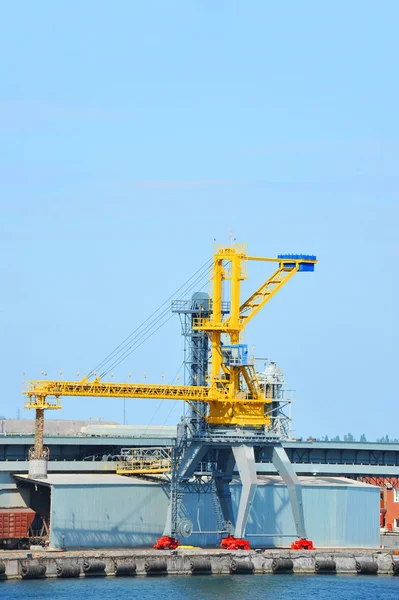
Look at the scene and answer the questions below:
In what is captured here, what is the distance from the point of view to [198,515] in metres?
96.1

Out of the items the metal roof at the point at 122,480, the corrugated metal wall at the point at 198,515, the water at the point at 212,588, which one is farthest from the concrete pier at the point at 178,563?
the metal roof at the point at 122,480

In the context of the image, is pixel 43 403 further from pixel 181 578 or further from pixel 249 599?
pixel 249 599

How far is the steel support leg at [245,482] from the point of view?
9212 centimetres

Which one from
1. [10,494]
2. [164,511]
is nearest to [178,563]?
[164,511]

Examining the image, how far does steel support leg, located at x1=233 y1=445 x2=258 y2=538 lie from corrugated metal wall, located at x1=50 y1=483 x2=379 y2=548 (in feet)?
7.30

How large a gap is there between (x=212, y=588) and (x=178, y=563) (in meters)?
5.59

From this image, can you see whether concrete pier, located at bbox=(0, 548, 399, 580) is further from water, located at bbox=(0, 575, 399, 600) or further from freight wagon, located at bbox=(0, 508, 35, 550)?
freight wagon, located at bbox=(0, 508, 35, 550)

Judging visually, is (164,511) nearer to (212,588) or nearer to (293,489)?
(293,489)

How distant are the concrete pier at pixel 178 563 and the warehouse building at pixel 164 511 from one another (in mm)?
3661

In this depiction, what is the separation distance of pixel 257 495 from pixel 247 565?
14507 mm

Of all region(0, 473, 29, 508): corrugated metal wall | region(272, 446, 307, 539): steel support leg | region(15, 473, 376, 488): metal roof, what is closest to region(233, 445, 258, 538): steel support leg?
region(272, 446, 307, 539): steel support leg

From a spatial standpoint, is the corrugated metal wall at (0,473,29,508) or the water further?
the corrugated metal wall at (0,473,29,508)

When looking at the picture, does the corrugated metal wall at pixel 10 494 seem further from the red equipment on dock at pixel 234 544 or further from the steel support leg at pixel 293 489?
the steel support leg at pixel 293 489

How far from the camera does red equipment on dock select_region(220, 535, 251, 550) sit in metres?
91.8
